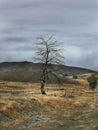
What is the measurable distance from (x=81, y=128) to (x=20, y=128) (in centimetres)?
588

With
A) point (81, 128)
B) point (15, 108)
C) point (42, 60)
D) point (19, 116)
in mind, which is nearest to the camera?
point (81, 128)

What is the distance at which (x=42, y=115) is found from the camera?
52.9 meters

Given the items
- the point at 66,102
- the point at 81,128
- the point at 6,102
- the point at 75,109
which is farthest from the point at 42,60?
the point at 81,128

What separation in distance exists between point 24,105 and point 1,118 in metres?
9.56

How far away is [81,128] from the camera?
1649 inches

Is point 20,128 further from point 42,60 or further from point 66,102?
point 42,60

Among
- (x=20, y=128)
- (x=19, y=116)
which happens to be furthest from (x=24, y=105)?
(x=20, y=128)

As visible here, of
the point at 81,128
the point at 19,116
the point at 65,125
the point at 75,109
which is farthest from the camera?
the point at 75,109

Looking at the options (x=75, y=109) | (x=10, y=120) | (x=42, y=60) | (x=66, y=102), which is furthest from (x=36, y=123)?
(x=42, y=60)

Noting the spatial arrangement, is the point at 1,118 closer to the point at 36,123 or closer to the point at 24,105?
the point at 36,123

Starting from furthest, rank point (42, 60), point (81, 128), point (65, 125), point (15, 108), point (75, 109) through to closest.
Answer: point (42, 60), point (75, 109), point (15, 108), point (65, 125), point (81, 128)

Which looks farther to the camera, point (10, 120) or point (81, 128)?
point (10, 120)

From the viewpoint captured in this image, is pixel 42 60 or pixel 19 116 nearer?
pixel 19 116

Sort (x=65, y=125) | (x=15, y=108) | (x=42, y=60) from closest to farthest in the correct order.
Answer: (x=65, y=125), (x=15, y=108), (x=42, y=60)
